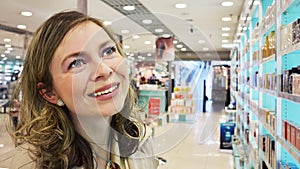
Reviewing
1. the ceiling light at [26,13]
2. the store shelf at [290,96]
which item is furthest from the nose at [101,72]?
the ceiling light at [26,13]

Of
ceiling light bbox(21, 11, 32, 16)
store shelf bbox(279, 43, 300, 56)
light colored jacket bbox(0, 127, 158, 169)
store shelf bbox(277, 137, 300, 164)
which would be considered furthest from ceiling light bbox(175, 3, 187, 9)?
light colored jacket bbox(0, 127, 158, 169)

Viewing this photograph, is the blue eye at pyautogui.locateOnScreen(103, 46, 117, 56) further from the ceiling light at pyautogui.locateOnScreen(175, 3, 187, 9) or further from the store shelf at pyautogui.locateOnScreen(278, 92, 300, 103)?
the ceiling light at pyautogui.locateOnScreen(175, 3, 187, 9)

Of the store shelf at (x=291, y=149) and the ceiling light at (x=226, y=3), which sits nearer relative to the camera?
the store shelf at (x=291, y=149)

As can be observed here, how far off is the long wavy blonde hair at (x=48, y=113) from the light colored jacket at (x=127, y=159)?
0.02 meters

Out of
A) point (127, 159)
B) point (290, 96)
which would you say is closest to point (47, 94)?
point (127, 159)

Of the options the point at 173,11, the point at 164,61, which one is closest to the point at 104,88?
the point at 164,61

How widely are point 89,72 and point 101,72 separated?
3 centimetres

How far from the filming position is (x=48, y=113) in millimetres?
810

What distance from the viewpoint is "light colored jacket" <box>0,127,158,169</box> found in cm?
82

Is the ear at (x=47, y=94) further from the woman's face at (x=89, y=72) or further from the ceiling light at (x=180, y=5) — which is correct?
the ceiling light at (x=180, y=5)

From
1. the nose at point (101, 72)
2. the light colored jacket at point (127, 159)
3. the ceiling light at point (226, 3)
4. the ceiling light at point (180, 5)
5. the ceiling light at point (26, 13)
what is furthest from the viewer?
the ceiling light at point (26, 13)

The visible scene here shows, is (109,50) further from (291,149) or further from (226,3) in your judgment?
(226,3)

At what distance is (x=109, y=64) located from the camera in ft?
2.41

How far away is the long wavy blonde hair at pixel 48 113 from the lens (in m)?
0.77
